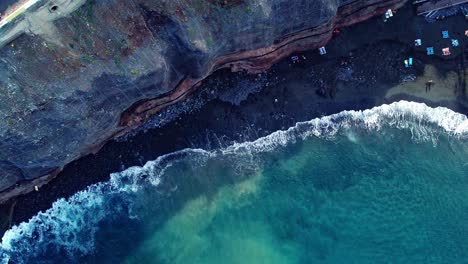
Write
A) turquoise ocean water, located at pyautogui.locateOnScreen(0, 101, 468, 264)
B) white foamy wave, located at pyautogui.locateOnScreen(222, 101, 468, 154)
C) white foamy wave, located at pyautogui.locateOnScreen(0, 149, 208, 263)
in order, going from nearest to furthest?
1. turquoise ocean water, located at pyautogui.locateOnScreen(0, 101, 468, 264)
2. white foamy wave, located at pyautogui.locateOnScreen(0, 149, 208, 263)
3. white foamy wave, located at pyautogui.locateOnScreen(222, 101, 468, 154)

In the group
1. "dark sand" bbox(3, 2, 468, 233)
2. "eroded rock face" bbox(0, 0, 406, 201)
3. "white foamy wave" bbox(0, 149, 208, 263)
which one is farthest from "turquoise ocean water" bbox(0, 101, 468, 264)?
"eroded rock face" bbox(0, 0, 406, 201)

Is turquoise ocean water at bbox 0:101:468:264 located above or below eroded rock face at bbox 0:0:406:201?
below

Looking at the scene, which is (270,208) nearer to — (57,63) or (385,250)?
(385,250)

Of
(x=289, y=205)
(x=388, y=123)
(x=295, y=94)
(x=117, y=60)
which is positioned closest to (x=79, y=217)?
(x=117, y=60)

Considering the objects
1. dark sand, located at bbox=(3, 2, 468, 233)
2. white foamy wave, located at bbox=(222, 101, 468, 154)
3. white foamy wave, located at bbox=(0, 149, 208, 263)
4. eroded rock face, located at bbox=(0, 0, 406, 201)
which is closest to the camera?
eroded rock face, located at bbox=(0, 0, 406, 201)

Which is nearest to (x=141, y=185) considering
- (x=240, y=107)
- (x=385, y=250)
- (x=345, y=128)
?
(x=240, y=107)

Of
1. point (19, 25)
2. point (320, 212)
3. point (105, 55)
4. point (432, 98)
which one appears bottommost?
point (320, 212)

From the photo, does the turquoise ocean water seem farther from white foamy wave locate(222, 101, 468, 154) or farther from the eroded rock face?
the eroded rock face
